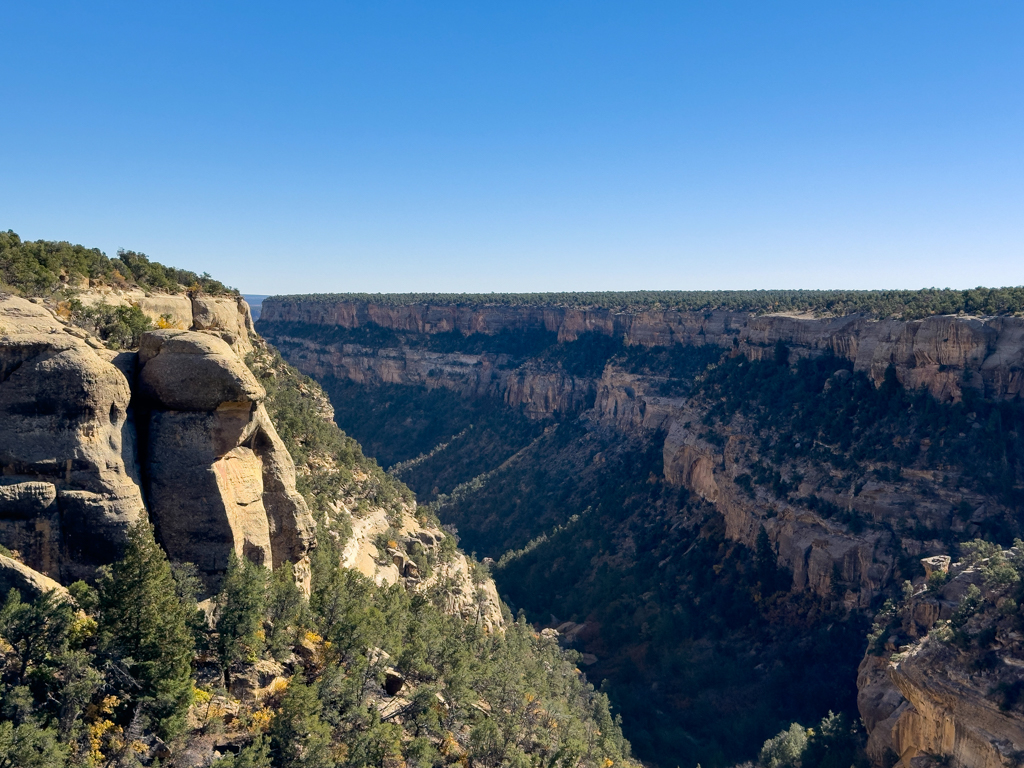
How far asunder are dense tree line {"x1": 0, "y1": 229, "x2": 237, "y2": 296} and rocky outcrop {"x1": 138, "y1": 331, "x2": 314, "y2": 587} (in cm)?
744

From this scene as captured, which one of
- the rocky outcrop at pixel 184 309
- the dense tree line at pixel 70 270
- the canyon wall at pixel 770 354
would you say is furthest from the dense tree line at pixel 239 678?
the canyon wall at pixel 770 354

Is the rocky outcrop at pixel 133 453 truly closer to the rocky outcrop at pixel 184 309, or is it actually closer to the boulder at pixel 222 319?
the rocky outcrop at pixel 184 309

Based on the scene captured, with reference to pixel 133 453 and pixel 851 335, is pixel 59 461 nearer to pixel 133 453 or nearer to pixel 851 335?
pixel 133 453

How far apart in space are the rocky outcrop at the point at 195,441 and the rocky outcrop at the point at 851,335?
51.8 m

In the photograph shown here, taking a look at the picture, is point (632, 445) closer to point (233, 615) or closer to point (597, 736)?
point (597, 736)

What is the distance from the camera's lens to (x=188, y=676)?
18750 millimetres

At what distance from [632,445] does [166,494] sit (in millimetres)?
69634

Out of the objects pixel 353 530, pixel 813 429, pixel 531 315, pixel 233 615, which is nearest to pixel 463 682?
pixel 233 615

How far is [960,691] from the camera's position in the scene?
1155 inches

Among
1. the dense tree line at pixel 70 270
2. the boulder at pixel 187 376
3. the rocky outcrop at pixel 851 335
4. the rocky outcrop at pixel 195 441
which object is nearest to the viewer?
the rocky outcrop at pixel 195 441

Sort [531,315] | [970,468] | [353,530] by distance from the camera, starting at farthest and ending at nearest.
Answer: [531,315] → [970,468] → [353,530]

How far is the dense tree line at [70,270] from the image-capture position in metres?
26.2

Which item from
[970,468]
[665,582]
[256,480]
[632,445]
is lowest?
[665,582]

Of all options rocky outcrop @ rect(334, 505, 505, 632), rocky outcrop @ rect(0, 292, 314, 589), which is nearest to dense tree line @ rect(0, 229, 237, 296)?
rocky outcrop @ rect(0, 292, 314, 589)
